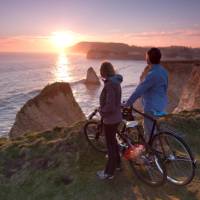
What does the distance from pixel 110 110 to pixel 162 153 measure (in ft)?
3.75

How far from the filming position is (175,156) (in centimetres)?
553

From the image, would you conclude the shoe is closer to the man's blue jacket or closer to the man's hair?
the man's blue jacket

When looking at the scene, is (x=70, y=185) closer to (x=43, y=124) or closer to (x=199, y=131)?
(x=199, y=131)

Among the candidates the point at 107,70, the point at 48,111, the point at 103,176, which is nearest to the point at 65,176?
the point at 103,176

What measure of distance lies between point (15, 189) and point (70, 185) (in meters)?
1.00

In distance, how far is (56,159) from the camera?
21.3ft

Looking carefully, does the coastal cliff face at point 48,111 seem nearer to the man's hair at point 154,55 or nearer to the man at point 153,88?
the man at point 153,88

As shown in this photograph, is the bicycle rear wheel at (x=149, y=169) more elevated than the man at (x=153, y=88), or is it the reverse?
the man at (x=153, y=88)

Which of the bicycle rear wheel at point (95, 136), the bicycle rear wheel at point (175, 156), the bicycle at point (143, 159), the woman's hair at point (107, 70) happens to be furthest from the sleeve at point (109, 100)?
the bicycle rear wheel at point (95, 136)

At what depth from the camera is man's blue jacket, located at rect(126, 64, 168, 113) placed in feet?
17.8

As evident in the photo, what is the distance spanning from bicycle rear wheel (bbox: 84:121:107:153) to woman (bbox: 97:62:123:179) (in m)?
0.88

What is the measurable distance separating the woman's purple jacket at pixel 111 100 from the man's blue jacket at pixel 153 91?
11.3 inches

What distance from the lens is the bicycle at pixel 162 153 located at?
17.6 feet

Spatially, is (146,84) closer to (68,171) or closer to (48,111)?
(68,171)
